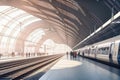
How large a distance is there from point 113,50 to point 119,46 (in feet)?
8.88

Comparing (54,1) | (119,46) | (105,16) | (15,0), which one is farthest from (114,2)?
(15,0)

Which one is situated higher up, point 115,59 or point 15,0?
point 15,0

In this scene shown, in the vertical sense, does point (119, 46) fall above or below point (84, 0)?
below

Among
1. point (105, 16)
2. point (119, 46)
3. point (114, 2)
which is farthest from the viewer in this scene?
point (105, 16)

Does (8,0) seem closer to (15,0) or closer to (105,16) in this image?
(15,0)

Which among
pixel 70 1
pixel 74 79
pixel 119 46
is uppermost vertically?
pixel 70 1

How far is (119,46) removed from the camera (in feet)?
79.4

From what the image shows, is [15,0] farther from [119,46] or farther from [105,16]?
[119,46]

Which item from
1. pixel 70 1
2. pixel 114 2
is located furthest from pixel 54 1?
pixel 114 2

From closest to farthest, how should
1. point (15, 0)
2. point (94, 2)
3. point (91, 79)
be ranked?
point (91, 79) < point (94, 2) < point (15, 0)

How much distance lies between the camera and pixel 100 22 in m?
32.9

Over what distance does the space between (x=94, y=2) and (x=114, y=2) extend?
16.4 feet

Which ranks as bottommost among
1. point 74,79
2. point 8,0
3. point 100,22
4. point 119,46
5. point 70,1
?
point 74,79

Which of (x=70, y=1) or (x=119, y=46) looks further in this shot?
(x=70, y=1)
